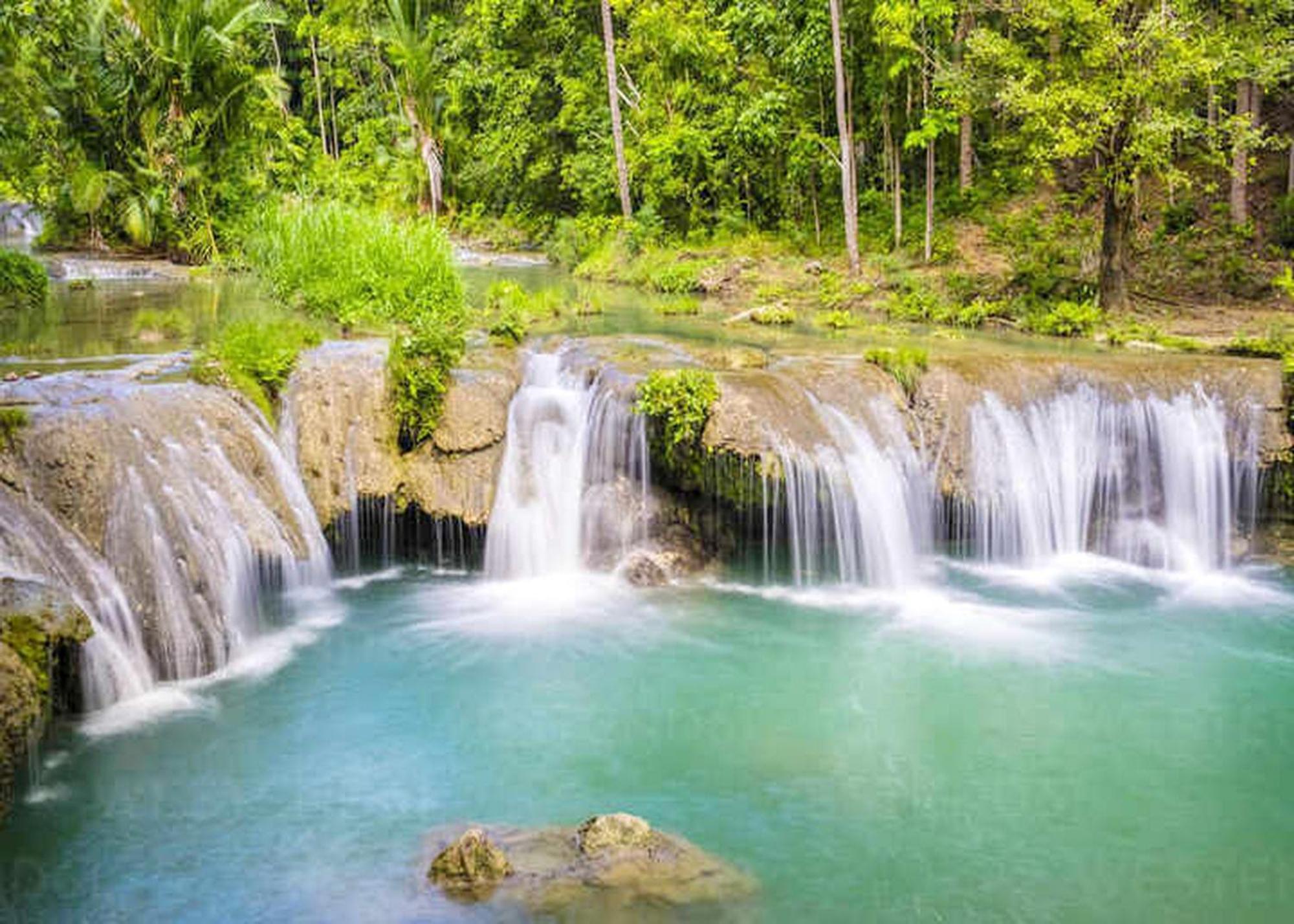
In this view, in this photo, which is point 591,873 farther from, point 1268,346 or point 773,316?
point 773,316

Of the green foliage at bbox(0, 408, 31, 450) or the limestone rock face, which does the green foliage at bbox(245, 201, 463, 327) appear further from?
the limestone rock face

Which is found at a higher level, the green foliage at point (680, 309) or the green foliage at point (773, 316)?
the green foliage at point (680, 309)

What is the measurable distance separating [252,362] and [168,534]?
8.96 feet

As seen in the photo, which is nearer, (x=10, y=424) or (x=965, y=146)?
(x=10, y=424)

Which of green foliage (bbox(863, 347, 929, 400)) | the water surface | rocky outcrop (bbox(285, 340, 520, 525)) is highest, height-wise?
green foliage (bbox(863, 347, 929, 400))

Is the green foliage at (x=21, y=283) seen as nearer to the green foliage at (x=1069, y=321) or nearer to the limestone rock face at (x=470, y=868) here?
the limestone rock face at (x=470, y=868)

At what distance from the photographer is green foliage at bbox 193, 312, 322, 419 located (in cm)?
1092

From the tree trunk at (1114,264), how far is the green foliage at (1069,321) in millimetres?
461

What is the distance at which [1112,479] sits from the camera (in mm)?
12445

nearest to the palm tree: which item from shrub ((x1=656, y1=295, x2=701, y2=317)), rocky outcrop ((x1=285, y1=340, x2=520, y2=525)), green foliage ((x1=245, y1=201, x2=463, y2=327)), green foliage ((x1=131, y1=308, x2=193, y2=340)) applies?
shrub ((x1=656, y1=295, x2=701, y2=317))

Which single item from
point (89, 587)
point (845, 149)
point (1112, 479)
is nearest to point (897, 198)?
point (845, 149)

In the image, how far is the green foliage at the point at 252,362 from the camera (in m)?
10.9

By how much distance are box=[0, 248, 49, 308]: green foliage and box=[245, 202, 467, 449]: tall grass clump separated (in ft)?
11.5

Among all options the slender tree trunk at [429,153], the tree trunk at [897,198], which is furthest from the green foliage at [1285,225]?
the slender tree trunk at [429,153]
